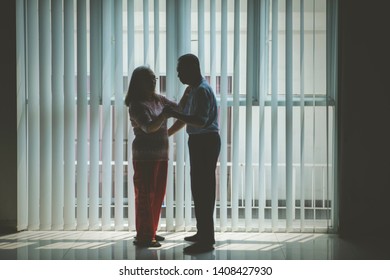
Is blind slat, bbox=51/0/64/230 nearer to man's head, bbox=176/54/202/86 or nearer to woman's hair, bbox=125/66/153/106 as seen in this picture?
woman's hair, bbox=125/66/153/106

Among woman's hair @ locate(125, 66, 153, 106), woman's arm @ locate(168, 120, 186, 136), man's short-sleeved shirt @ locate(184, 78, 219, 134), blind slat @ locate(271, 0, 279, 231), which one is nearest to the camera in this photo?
man's short-sleeved shirt @ locate(184, 78, 219, 134)

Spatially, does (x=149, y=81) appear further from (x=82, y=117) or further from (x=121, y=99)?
(x=82, y=117)

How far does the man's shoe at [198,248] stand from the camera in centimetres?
318

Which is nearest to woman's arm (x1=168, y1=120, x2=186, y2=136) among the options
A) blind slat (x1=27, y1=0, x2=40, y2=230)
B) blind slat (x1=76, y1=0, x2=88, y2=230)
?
blind slat (x1=76, y1=0, x2=88, y2=230)

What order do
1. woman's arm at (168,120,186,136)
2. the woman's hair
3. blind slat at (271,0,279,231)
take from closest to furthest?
the woman's hair < woman's arm at (168,120,186,136) < blind slat at (271,0,279,231)

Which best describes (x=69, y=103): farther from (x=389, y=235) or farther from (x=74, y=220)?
(x=389, y=235)

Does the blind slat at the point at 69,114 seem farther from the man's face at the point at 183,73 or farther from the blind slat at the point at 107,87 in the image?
the man's face at the point at 183,73

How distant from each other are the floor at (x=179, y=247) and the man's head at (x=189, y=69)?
1.14 m

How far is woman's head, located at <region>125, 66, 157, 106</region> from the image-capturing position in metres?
3.24

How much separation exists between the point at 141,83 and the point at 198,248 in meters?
1.16

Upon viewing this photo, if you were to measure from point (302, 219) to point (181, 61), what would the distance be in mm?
1544

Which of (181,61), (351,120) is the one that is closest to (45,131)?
(181,61)

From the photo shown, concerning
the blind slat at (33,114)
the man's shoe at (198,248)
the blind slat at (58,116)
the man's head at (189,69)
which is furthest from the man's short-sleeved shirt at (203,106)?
the blind slat at (33,114)

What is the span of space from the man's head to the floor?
1.14m
